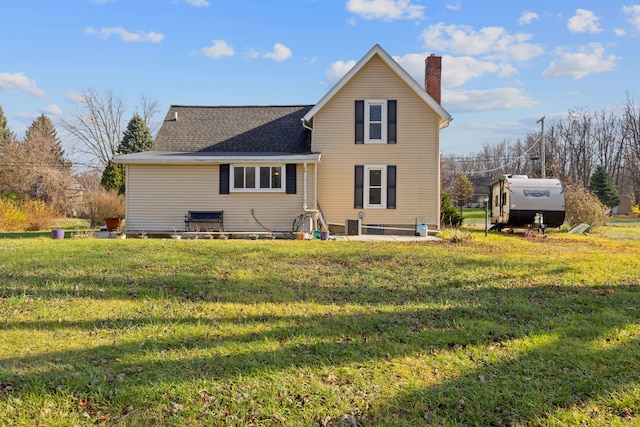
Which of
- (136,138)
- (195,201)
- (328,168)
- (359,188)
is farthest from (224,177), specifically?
(136,138)

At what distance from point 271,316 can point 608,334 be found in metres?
4.32

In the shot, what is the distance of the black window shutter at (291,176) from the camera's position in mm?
16609

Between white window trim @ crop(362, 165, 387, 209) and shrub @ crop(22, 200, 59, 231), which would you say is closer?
white window trim @ crop(362, 165, 387, 209)

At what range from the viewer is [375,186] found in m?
17.4

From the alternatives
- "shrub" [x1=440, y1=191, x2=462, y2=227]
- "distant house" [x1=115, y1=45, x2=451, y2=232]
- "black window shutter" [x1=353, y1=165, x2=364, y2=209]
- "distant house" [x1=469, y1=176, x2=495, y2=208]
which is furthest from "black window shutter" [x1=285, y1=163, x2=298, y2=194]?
"distant house" [x1=469, y1=176, x2=495, y2=208]

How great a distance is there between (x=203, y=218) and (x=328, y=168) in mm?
5392

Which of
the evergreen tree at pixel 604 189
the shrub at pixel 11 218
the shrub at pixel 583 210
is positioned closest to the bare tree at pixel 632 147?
the evergreen tree at pixel 604 189

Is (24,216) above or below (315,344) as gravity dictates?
above

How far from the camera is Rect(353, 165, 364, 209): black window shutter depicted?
17.4 meters

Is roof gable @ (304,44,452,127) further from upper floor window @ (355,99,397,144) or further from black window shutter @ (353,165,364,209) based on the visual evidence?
black window shutter @ (353,165,364,209)

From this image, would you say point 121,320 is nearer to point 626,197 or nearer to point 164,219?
point 164,219

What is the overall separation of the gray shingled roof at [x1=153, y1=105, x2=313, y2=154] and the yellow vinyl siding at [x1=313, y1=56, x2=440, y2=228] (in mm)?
1462

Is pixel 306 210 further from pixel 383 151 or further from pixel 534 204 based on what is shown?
pixel 534 204

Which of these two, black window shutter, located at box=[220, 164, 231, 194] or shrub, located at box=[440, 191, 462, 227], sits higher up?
black window shutter, located at box=[220, 164, 231, 194]
